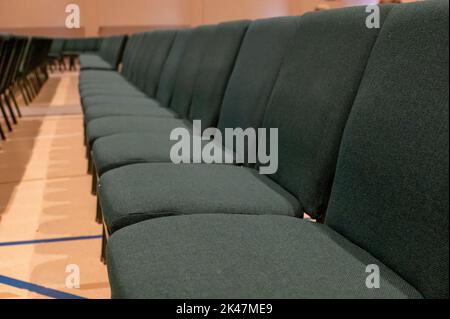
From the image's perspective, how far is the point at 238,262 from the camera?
3.19 feet

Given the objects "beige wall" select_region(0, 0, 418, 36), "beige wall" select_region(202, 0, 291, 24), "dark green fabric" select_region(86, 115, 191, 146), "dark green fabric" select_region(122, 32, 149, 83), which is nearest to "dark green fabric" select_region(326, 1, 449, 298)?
"dark green fabric" select_region(86, 115, 191, 146)

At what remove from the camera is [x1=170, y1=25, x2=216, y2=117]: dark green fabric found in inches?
103

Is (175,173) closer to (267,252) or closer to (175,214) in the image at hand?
(175,214)

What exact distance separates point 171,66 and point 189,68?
51cm

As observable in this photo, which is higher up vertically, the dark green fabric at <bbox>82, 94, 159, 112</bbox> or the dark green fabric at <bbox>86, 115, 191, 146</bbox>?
the dark green fabric at <bbox>82, 94, 159, 112</bbox>

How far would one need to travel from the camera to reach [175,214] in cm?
132

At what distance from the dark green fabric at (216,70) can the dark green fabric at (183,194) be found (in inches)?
24.3

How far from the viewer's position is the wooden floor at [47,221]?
182 cm

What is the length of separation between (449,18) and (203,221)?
631mm

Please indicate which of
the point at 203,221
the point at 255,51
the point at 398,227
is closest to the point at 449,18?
the point at 398,227

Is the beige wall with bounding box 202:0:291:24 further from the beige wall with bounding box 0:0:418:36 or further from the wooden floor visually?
the wooden floor

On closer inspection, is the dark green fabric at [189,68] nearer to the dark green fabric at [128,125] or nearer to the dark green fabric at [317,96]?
the dark green fabric at [128,125]

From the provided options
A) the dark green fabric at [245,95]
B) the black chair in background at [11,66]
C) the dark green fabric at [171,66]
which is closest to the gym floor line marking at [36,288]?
the dark green fabric at [245,95]

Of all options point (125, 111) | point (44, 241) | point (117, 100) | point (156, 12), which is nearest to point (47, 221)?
point (44, 241)
